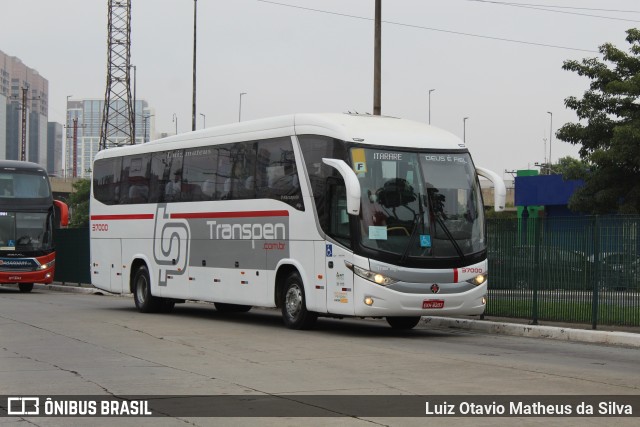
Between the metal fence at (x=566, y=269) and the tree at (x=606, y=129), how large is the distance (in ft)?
50.7

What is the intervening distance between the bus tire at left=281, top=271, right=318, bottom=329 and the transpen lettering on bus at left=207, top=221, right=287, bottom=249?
837mm

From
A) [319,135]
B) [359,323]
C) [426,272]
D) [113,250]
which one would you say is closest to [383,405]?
[426,272]

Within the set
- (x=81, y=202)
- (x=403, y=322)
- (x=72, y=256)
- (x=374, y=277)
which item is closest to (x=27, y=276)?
(x=72, y=256)

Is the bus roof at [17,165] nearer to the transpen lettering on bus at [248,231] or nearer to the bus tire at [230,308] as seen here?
the bus tire at [230,308]

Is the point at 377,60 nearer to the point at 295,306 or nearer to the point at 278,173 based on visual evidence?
the point at 278,173

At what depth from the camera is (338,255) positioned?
17.4 meters

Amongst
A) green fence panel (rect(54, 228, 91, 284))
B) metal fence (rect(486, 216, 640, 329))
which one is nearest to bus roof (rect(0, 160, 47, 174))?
green fence panel (rect(54, 228, 91, 284))

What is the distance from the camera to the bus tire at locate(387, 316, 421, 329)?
19234mm

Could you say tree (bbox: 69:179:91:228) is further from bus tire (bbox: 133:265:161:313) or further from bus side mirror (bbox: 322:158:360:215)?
bus side mirror (bbox: 322:158:360:215)

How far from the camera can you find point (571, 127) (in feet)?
120

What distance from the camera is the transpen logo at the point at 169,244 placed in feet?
72.3

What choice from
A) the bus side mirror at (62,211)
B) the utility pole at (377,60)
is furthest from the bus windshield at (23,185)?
the utility pole at (377,60)

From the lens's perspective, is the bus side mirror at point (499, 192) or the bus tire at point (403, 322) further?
the bus tire at point (403, 322)
